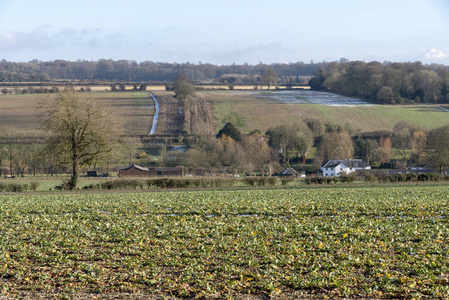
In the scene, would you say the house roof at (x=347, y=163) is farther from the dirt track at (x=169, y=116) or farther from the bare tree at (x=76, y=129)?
the bare tree at (x=76, y=129)

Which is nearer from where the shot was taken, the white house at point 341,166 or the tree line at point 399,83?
the white house at point 341,166

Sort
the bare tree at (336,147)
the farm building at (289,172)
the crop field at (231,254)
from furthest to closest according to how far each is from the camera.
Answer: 1. the bare tree at (336,147)
2. the farm building at (289,172)
3. the crop field at (231,254)

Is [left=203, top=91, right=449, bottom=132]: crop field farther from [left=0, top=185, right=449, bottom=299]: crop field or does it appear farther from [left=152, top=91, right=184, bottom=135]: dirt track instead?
[left=0, top=185, right=449, bottom=299]: crop field

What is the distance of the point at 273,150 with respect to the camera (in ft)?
306

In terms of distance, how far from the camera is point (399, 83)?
454 ft

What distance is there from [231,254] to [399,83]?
5332 inches

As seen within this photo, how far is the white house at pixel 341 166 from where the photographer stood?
86.2 metres

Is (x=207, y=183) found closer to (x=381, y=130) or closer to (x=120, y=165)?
(x=120, y=165)

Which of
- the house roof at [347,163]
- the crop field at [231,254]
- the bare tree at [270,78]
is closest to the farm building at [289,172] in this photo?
the house roof at [347,163]

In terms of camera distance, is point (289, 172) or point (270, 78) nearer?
point (289, 172)

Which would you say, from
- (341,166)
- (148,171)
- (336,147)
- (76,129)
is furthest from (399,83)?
(76,129)

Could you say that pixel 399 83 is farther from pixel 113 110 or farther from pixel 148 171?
pixel 148 171

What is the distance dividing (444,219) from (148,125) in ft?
327

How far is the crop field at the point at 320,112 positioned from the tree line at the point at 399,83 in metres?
6.40
